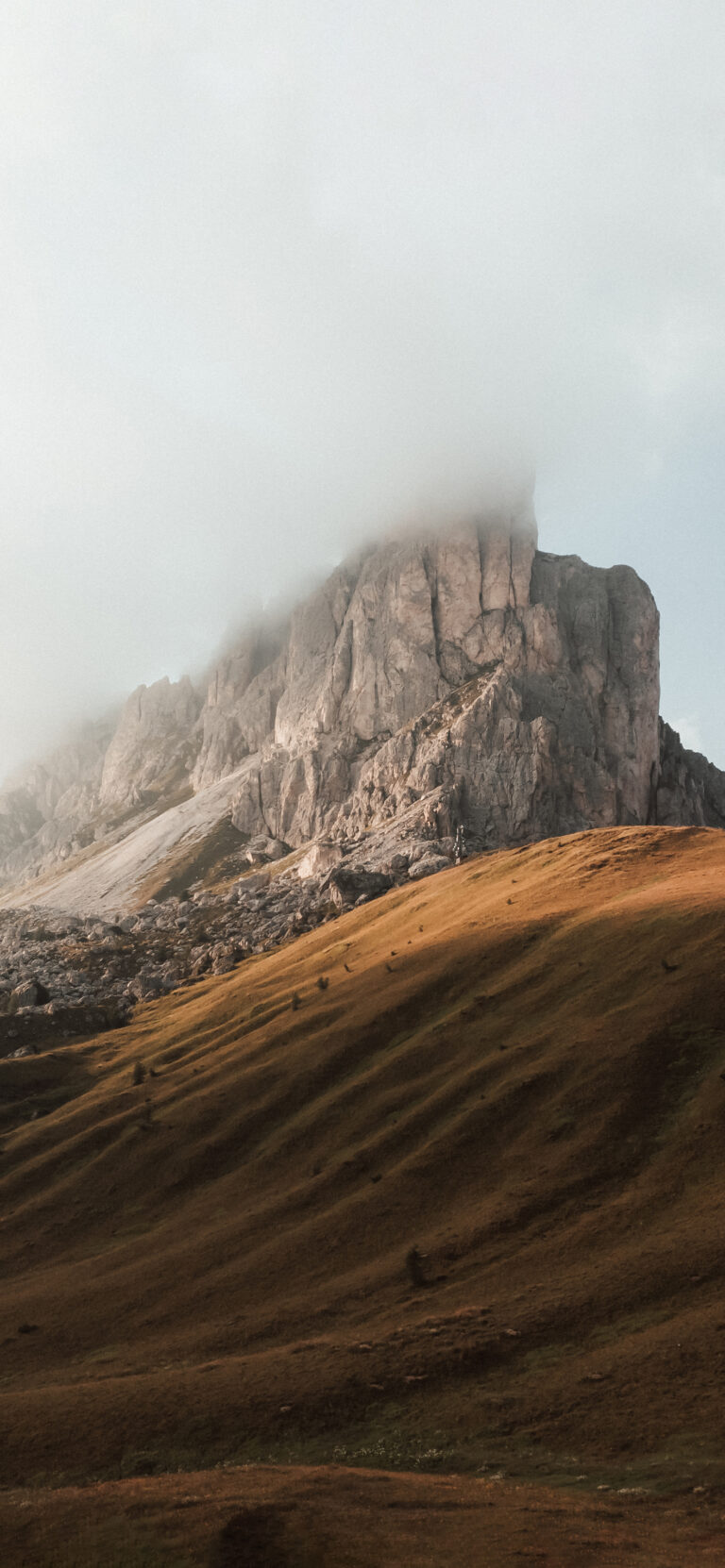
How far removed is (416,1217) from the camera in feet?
189

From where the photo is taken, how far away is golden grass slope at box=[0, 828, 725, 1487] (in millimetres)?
36750

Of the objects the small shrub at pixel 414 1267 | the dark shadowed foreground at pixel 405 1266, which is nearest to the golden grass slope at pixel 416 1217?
the dark shadowed foreground at pixel 405 1266

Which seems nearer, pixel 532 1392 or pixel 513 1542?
pixel 513 1542

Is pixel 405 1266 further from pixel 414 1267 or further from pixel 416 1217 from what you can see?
pixel 416 1217

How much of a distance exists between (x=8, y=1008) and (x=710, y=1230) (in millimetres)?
142661

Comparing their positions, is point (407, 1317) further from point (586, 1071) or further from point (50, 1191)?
point (50, 1191)

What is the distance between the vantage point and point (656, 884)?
336 feet

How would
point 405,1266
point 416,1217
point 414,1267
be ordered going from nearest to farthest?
point 414,1267 < point 405,1266 < point 416,1217

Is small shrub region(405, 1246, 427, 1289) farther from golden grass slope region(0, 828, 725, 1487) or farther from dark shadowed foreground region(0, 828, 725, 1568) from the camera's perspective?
golden grass slope region(0, 828, 725, 1487)

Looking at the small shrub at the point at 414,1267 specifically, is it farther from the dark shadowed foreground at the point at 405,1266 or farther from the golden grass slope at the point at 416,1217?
the golden grass slope at the point at 416,1217

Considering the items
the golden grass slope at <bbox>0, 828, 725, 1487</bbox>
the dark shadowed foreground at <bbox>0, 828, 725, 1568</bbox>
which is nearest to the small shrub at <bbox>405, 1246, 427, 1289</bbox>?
the dark shadowed foreground at <bbox>0, 828, 725, 1568</bbox>

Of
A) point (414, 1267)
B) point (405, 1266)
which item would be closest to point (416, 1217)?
point (405, 1266)

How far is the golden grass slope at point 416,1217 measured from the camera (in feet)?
121

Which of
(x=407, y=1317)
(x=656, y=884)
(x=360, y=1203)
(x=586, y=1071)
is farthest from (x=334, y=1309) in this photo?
(x=656, y=884)
